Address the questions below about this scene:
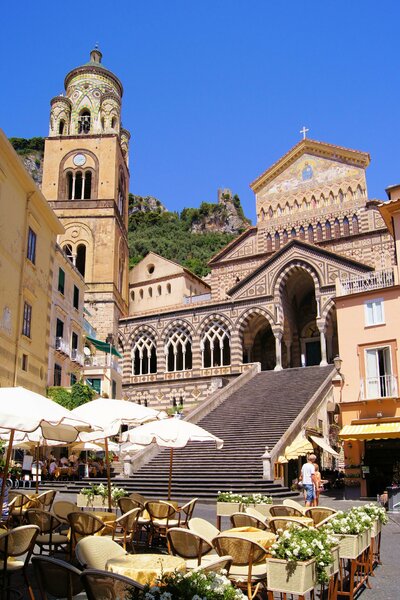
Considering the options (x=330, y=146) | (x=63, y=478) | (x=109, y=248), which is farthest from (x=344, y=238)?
(x=63, y=478)

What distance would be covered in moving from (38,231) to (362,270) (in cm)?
1821

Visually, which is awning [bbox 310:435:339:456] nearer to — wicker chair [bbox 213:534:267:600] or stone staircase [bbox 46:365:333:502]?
stone staircase [bbox 46:365:333:502]

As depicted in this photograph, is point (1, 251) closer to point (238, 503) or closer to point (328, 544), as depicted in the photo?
point (238, 503)

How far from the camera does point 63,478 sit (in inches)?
945

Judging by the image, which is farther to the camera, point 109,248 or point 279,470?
point 109,248

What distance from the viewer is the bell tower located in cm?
4291

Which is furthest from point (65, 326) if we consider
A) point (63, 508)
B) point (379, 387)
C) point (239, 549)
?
point (239, 549)

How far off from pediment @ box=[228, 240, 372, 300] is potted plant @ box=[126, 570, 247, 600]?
100.0ft

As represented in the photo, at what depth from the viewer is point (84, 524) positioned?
7.88 meters

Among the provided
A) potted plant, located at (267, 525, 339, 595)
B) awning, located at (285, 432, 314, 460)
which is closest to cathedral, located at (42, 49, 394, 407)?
awning, located at (285, 432, 314, 460)

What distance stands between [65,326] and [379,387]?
588 inches

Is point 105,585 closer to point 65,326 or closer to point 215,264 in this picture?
point 65,326

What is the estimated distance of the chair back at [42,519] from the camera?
823 centimetres

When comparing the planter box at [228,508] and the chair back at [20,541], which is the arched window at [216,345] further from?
the chair back at [20,541]
